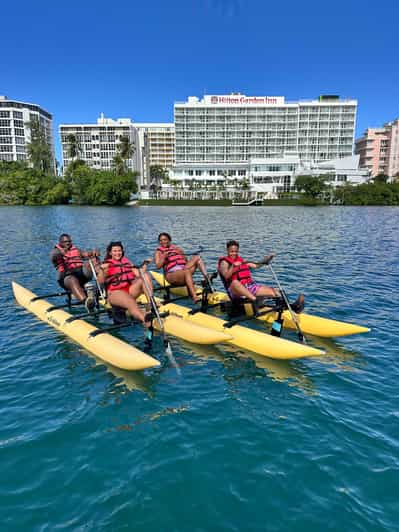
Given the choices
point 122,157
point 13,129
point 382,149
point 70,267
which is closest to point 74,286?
point 70,267

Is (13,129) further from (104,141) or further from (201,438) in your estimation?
(201,438)

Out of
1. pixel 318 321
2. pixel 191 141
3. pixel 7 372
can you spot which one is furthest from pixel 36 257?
pixel 191 141

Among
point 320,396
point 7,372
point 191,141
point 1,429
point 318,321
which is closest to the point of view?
point 1,429

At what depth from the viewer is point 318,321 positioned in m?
8.68

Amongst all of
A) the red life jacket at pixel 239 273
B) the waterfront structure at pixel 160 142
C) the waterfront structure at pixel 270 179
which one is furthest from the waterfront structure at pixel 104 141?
the red life jacket at pixel 239 273

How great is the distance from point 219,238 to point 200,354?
21219 mm

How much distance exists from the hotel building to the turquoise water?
120m

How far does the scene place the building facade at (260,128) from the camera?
12644cm

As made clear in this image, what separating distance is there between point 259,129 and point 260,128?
20.1 inches

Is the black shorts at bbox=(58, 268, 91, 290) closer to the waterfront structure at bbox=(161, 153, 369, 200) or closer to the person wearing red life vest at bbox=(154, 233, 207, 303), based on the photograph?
the person wearing red life vest at bbox=(154, 233, 207, 303)

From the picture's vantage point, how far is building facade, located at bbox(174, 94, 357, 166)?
12644 cm

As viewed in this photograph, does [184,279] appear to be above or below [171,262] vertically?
below

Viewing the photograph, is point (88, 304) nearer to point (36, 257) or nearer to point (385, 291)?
point (385, 291)

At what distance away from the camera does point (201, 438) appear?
5.28m
